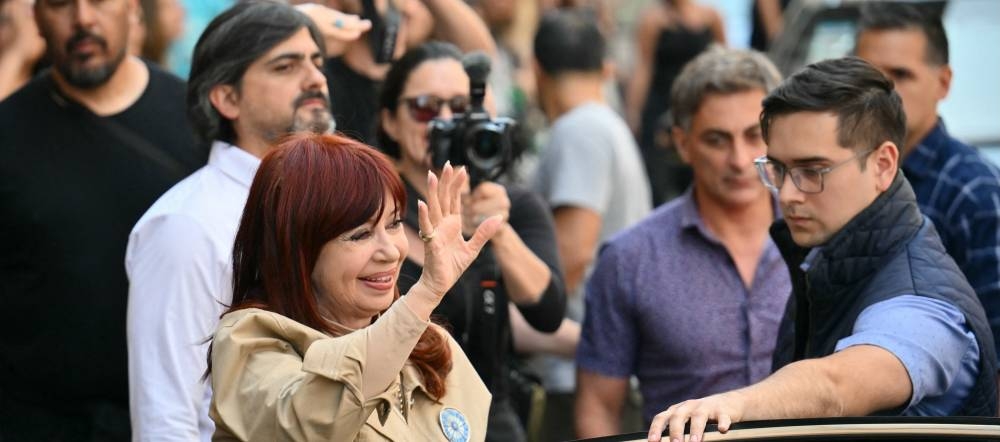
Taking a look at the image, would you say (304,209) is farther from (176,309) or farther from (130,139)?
(130,139)

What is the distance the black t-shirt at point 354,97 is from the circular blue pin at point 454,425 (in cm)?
243

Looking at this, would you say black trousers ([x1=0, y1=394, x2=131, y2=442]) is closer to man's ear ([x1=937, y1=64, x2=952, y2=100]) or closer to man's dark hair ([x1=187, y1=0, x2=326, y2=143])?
man's dark hair ([x1=187, y1=0, x2=326, y2=143])

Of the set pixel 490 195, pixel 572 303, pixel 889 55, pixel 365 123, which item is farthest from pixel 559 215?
pixel 490 195

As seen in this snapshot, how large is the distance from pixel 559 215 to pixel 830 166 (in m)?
3.00

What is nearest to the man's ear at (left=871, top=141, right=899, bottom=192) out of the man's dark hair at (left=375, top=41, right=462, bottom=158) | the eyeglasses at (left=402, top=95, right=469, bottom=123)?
the eyeglasses at (left=402, top=95, right=469, bottom=123)

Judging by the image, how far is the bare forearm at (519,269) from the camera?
4.78 meters

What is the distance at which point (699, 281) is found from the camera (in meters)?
4.97


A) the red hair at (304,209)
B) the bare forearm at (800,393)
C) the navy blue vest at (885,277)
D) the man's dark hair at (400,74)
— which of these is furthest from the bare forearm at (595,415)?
the red hair at (304,209)

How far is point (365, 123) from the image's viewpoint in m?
5.89

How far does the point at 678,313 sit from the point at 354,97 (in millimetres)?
1667

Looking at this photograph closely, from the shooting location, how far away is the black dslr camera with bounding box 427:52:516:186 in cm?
463

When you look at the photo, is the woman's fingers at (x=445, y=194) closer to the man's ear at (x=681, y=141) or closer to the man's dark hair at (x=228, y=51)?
the man's dark hair at (x=228, y=51)

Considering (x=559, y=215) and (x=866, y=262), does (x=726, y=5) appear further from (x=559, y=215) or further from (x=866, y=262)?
(x=866, y=262)

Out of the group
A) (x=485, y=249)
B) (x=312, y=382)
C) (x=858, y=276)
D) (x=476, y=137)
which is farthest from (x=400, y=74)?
(x=312, y=382)
